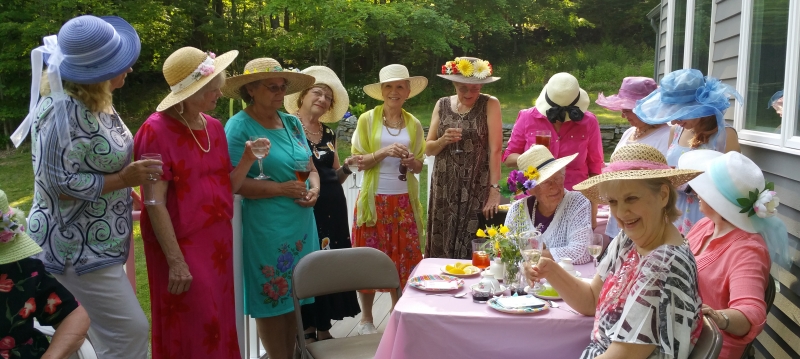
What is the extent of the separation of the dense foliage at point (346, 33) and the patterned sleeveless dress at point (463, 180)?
12563 mm

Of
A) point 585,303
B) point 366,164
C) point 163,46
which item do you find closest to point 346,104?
point 366,164

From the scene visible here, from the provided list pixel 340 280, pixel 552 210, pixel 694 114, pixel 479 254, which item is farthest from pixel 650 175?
pixel 340 280

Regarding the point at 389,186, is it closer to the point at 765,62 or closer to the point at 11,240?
the point at 765,62

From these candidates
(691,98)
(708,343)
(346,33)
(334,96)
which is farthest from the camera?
(346,33)

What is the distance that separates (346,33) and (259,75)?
13677mm

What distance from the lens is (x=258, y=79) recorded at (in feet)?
11.0

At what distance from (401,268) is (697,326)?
2564mm

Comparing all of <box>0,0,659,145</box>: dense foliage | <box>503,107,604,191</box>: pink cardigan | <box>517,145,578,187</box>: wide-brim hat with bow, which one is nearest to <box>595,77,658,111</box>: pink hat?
<box>503,107,604,191</box>: pink cardigan

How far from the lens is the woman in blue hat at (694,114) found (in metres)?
3.21

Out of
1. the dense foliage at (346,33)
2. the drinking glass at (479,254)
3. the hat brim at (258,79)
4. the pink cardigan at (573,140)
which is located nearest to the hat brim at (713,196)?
the drinking glass at (479,254)

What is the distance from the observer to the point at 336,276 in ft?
10.7

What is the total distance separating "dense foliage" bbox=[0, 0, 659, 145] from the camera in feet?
51.9

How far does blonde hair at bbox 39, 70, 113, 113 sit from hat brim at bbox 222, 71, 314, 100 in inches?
31.3

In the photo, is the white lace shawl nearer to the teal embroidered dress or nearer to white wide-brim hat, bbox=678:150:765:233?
white wide-brim hat, bbox=678:150:765:233
